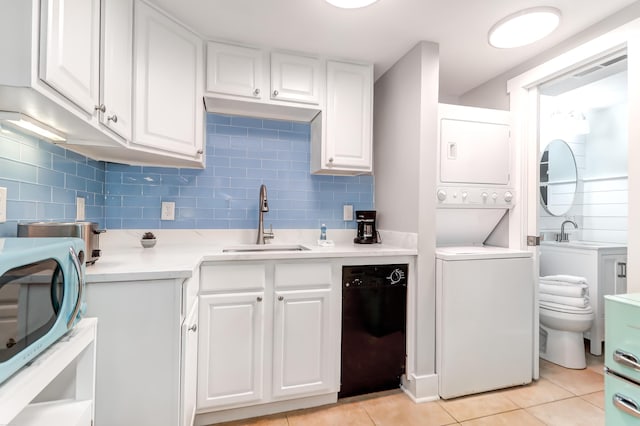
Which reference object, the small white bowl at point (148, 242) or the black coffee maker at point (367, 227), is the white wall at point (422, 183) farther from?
the small white bowl at point (148, 242)

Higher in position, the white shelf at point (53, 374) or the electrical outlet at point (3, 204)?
the electrical outlet at point (3, 204)

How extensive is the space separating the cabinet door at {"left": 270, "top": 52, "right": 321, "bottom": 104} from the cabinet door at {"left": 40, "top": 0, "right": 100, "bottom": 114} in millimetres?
1041

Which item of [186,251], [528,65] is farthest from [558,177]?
[186,251]

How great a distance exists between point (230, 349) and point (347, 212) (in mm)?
1344

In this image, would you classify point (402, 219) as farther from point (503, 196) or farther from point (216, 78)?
point (216, 78)

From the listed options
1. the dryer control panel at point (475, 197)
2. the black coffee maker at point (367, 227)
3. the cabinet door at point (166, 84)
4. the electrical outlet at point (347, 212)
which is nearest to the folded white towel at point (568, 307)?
the dryer control panel at point (475, 197)

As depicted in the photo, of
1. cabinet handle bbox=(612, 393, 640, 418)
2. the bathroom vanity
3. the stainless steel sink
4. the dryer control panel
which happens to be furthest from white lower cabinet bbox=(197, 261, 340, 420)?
the bathroom vanity

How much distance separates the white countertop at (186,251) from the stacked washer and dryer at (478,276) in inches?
15.3

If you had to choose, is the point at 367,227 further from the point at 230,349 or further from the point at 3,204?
the point at 3,204

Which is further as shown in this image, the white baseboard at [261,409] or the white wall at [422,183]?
the white wall at [422,183]

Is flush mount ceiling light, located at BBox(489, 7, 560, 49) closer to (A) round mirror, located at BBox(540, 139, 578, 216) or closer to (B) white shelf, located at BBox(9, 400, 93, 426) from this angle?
(A) round mirror, located at BBox(540, 139, 578, 216)

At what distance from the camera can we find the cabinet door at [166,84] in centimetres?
163

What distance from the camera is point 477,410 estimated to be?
1.85 meters

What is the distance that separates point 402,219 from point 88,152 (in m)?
1.94
